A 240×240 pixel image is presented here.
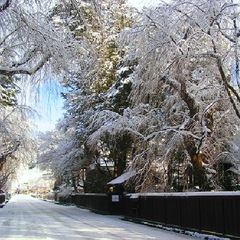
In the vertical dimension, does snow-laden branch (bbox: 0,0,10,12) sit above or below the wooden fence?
above

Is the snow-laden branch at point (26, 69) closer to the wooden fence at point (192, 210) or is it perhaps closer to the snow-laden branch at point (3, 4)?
the snow-laden branch at point (3, 4)

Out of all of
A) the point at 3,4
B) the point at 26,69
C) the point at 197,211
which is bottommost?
the point at 197,211

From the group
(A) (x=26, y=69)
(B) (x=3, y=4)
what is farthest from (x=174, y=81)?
(B) (x=3, y=4)

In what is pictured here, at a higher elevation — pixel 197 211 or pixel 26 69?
pixel 26 69

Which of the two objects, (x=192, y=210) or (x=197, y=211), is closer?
(x=197, y=211)

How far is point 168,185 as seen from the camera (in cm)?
1862

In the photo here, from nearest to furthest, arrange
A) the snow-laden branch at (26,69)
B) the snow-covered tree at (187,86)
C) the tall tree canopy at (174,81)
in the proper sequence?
the snow-laden branch at (26,69), the tall tree canopy at (174,81), the snow-covered tree at (187,86)

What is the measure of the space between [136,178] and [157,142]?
206 cm

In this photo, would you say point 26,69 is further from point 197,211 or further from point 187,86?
point 187,86

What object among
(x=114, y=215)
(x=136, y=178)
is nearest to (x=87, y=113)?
(x=114, y=215)

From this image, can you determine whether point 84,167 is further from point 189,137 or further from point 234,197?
point 234,197

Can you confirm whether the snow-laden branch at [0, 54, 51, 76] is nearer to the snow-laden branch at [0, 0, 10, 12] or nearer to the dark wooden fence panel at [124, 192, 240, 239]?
the snow-laden branch at [0, 0, 10, 12]

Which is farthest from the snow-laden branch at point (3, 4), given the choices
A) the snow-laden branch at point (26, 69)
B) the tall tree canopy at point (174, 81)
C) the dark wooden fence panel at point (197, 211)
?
Answer: the dark wooden fence panel at point (197, 211)

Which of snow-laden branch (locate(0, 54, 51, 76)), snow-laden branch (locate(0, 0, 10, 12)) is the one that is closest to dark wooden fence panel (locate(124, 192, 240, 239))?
snow-laden branch (locate(0, 54, 51, 76))
